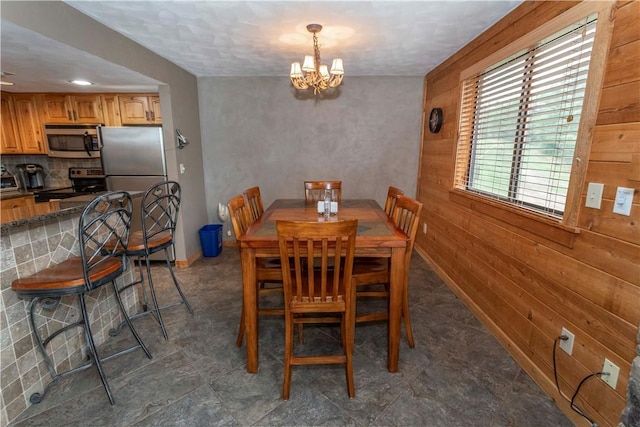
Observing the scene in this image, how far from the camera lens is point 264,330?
2.37 meters

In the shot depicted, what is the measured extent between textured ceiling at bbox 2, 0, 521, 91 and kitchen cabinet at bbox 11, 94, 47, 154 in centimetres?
110

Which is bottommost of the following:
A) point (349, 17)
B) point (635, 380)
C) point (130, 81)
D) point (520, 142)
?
point (635, 380)

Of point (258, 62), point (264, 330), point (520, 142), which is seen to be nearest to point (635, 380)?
point (520, 142)

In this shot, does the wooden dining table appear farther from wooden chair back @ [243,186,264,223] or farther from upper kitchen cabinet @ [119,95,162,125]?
upper kitchen cabinet @ [119,95,162,125]

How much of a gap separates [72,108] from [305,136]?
297cm

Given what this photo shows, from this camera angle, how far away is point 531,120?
1963 millimetres

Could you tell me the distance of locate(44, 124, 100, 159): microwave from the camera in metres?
3.68

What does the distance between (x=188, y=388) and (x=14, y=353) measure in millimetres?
916

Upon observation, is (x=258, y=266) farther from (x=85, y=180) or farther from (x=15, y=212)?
(x=85, y=180)

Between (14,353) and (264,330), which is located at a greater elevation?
(14,353)

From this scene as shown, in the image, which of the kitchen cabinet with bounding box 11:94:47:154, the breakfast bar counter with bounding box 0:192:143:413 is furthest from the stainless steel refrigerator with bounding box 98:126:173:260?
the breakfast bar counter with bounding box 0:192:143:413

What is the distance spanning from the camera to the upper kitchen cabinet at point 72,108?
12.2 ft

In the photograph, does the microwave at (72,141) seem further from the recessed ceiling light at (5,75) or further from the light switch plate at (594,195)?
the light switch plate at (594,195)

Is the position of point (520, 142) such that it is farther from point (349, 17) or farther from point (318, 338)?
point (318, 338)
